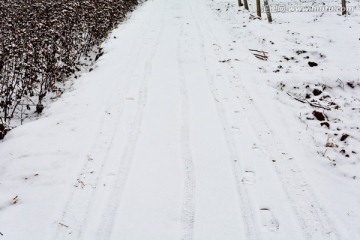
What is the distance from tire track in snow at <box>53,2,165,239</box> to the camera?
4176mm

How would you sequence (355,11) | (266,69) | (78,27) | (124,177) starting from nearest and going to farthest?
1. (124,177)
2. (266,69)
3. (78,27)
4. (355,11)

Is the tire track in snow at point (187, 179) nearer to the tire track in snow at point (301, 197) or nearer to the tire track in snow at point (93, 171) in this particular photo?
the tire track in snow at point (301, 197)

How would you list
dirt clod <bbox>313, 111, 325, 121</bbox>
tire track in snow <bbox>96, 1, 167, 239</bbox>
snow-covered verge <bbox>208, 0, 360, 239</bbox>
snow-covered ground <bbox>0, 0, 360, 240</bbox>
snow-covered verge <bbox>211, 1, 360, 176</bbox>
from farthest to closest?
dirt clod <bbox>313, 111, 325, 121</bbox> → snow-covered verge <bbox>211, 1, 360, 176</bbox> → snow-covered verge <bbox>208, 0, 360, 239</bbox> → snow-covered ground <bbox>0, 0, 360, 240</bbox> → tire track in snow <bbox>96, 1, 167, 239</bbox>

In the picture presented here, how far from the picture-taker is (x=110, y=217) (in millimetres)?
4305

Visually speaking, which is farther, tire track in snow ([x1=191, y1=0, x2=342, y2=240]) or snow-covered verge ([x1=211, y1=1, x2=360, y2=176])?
snow-covered verge ([x1=211, y1=1, x2=360, y2=176])

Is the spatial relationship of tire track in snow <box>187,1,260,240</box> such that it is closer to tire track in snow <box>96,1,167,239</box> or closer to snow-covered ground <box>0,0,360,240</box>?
snow-covered ground <box>0,0,360,240</box>

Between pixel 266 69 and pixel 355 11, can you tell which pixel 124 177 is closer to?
pixel 266 69

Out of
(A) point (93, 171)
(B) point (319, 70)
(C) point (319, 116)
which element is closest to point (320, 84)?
(B) point (319, 70)

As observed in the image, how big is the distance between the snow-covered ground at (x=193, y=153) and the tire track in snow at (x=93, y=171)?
0.02 metres

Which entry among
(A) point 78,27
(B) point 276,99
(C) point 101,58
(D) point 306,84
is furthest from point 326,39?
(A) point 78,27

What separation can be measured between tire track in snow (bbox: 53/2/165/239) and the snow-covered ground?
0.06 ft

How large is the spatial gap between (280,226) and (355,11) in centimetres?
1623

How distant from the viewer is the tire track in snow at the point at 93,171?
13.7ft

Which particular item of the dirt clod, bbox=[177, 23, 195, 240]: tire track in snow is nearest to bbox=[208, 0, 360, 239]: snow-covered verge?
the dirt clod
